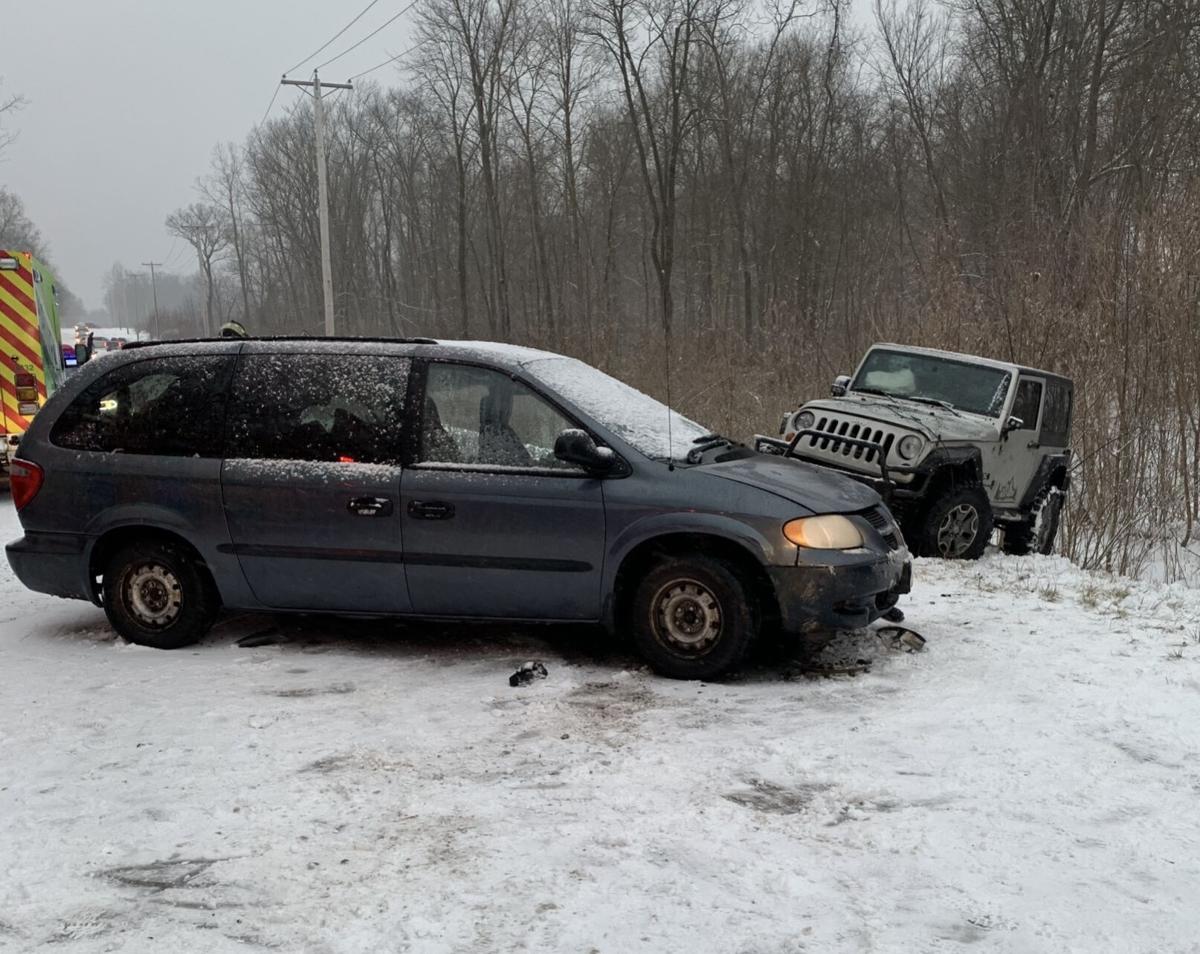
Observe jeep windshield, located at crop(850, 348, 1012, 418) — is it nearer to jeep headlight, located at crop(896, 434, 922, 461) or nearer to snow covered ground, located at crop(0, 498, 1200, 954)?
jeep headlight, located at crop(896, 434, 922, 461)

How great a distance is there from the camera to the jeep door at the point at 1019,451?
8984mm

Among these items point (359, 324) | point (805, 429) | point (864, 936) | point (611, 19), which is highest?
point (611, 19)

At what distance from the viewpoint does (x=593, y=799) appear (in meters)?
3.42

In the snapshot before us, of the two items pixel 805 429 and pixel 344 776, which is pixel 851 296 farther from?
pixel 344 776

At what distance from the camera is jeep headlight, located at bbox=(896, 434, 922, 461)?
8039mm

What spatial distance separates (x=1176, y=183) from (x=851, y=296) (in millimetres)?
15419

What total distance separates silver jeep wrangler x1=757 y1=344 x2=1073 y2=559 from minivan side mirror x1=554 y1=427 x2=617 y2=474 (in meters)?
3.94

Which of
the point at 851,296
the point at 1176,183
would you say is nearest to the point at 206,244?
the point at 851,296

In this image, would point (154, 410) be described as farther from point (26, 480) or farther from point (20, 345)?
point (20, 345)

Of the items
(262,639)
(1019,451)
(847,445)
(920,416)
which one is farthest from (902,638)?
(1019,451)

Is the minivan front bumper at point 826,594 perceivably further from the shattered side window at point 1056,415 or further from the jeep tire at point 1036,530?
the shattered side window at point 1056,415

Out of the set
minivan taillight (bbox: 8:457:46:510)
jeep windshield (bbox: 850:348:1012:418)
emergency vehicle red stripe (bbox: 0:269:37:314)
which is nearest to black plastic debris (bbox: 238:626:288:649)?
minivan taillight (bbox: 8:457:46:510)

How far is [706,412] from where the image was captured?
52.5 feet

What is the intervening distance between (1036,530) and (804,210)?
25.1m
